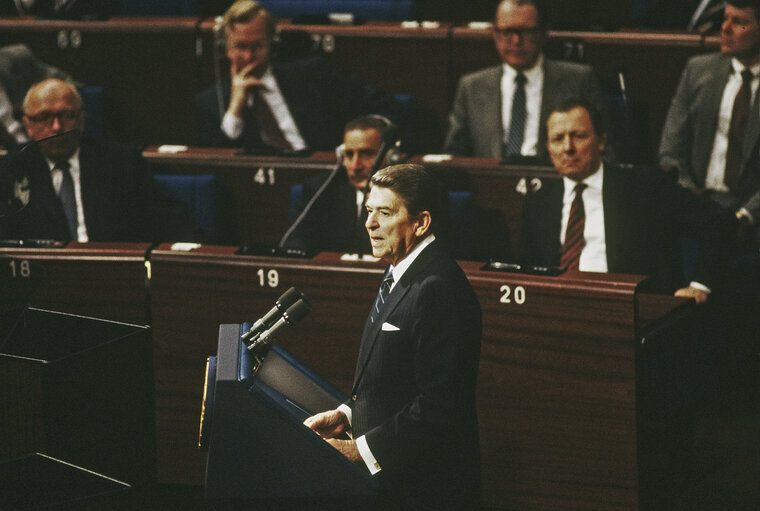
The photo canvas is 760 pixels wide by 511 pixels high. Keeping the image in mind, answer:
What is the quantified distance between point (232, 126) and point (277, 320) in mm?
2028

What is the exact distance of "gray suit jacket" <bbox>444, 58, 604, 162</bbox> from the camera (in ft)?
11.8

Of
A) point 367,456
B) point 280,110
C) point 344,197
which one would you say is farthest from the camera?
point 280,110

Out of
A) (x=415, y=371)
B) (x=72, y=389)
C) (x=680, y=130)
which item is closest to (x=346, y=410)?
(x=415, y=371)

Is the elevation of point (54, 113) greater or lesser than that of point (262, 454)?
greater

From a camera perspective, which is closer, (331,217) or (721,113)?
(331,217)

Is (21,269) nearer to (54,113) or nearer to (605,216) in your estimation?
(54,113)

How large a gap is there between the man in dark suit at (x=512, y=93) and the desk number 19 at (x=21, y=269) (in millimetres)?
1567

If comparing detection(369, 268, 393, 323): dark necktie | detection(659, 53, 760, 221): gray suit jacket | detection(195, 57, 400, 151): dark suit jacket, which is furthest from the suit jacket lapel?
detection(369, 268, 393, 323): dark necktie

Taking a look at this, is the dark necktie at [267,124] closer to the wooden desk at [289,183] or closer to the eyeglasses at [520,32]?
the wooden desk at [289,183]

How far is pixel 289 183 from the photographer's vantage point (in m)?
3.28

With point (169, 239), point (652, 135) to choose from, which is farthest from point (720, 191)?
point (169, 239)

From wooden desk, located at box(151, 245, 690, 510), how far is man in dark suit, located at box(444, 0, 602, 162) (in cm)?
129

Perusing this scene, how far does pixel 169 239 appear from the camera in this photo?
315cm

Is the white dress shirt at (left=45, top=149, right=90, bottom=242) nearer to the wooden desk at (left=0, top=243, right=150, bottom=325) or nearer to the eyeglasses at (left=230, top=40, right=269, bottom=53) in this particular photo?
the wooden desk at (left=0, top=243, right=150, bottom=325)
